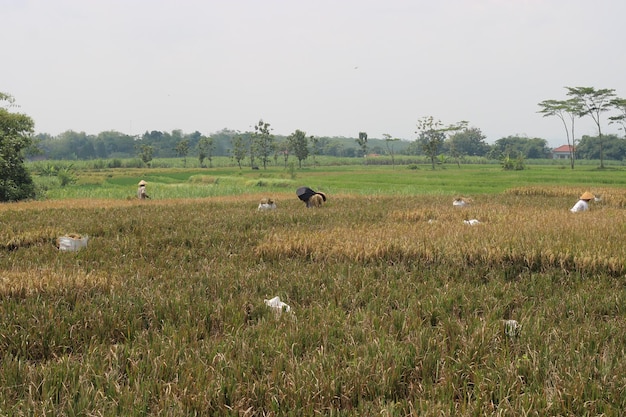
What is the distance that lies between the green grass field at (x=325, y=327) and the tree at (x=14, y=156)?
15315mm

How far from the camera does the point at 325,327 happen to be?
3498 millimetres

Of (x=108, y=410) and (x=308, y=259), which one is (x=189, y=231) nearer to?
(x=308, y=259)

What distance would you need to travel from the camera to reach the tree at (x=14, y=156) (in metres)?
20.2

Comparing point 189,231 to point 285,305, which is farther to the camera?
point 189,231

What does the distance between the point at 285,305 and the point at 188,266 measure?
8.03ft

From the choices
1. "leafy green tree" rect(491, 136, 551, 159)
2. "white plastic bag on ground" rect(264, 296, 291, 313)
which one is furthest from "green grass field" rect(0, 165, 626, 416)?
"leafy green tree" rect(491, 136, 551, 159)

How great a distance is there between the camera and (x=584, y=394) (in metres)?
2.43

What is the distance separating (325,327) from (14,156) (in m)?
22.2

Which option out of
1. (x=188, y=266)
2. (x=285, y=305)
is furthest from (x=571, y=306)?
(x=188, y=266)

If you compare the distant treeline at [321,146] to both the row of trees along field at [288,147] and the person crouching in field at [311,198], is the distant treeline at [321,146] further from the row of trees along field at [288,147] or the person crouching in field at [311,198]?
the person crouching in field at [311,198]

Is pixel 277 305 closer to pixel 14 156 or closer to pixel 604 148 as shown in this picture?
pixel 14 156

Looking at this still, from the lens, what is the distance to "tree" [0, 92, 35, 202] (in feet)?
66.3

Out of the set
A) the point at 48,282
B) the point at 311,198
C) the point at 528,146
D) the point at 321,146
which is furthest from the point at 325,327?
the point at 321,146

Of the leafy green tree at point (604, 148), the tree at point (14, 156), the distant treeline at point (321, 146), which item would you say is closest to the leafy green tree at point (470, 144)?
the distant treeline at point (321, 146)
